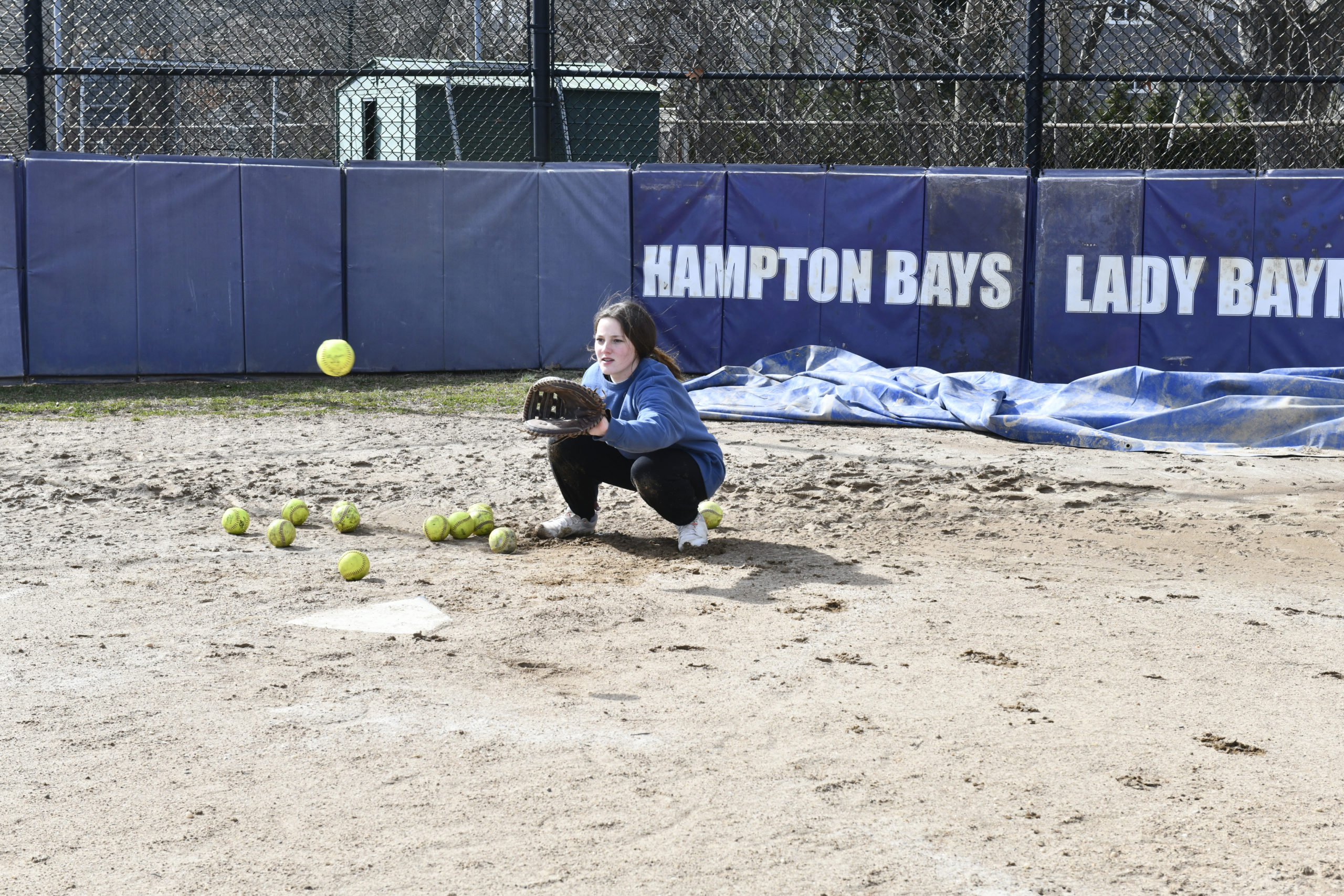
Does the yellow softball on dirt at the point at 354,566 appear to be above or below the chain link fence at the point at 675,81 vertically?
below

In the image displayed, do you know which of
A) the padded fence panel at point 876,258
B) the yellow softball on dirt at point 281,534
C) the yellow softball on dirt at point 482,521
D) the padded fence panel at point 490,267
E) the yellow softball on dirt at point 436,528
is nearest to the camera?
the yellow softball on dirt at point 281,534

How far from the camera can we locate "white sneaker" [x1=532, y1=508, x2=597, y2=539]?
5.74 metres

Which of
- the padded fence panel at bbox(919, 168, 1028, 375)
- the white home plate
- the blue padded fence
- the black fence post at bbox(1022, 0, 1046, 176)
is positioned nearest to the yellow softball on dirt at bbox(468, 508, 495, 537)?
the white home plate

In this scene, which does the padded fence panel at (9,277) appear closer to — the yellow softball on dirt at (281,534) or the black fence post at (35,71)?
the black fence post at (35,71)

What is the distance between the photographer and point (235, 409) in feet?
30.6

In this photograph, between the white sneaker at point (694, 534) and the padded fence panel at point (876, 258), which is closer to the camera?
the white sneaker at point (694, 534)

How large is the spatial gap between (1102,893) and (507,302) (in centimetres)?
971

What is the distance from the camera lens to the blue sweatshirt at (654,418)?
5.07 m

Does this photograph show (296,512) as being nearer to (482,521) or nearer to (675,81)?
(482,521)

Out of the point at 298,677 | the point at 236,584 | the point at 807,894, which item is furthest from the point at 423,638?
the point at 807,894

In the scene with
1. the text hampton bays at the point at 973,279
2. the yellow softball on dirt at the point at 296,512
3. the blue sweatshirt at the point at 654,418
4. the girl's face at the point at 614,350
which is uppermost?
the text hampton bays at the point at 973,279

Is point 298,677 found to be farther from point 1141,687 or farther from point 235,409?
point 235,409

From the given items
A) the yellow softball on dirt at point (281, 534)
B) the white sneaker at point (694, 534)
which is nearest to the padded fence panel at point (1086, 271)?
the white sneaker at point (694, 534)

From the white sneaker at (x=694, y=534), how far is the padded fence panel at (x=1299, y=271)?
6.80 meters
